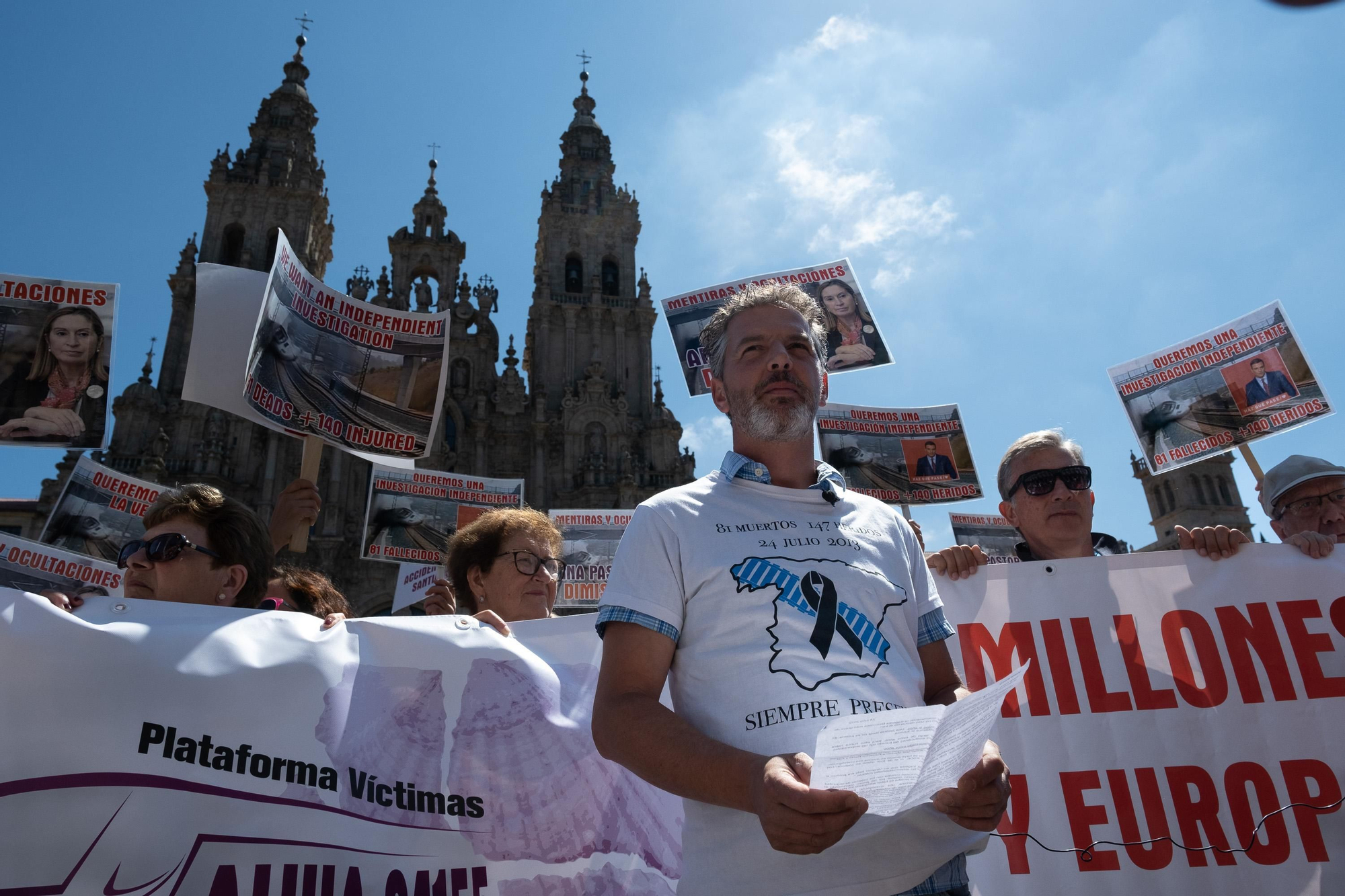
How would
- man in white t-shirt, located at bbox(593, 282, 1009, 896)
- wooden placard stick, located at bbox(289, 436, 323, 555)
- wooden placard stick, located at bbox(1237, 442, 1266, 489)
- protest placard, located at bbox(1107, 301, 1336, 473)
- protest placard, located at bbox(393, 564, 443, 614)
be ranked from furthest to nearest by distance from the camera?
protest placard, located at bbox(393, 564, 443, 614) < protest placard, located at bbox(1107, 301, 1336, 473) < wooden placard stick, located at bbox(1237, 442, 1266, 489) < wooden placard stick, located at bbox(289, 436, 323, 555) < man in white t-shirt, located at bbox(593, 282, 1009, 896)

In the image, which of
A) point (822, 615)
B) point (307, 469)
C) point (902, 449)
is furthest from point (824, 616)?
point (902, 449)

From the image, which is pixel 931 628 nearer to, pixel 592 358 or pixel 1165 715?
pixel 1165 715

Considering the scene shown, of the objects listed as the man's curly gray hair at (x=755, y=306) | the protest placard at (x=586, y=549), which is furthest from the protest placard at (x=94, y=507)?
the man's curly gray hair at (x=755, y=306)

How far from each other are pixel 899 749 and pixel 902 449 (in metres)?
9.15

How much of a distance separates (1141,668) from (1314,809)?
0.82 metres

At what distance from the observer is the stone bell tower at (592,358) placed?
3256 centimetres

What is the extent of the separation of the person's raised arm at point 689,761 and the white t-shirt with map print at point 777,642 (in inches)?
4.6

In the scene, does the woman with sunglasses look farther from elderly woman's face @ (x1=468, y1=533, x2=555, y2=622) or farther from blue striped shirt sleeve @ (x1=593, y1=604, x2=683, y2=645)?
blue striped shirt sleeve @ (x1=593, y1=604, x2=683, y2=645)

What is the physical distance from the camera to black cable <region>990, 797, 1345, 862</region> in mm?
3523

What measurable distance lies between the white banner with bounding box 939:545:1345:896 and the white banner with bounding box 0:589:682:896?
1.72 metres

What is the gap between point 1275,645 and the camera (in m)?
3.93

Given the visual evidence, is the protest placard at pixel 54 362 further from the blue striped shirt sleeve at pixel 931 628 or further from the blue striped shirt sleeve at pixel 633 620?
the blue striped shirt sleeve at pixel 931 628

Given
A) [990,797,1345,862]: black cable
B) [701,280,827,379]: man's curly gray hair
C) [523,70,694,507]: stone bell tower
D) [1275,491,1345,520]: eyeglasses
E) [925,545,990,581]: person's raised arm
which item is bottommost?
[990,797,1345,862]: black cable

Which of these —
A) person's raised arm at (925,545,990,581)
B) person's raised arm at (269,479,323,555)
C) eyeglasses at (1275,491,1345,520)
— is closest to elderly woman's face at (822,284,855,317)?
eyeglasses at (1275,491,1345,520)
